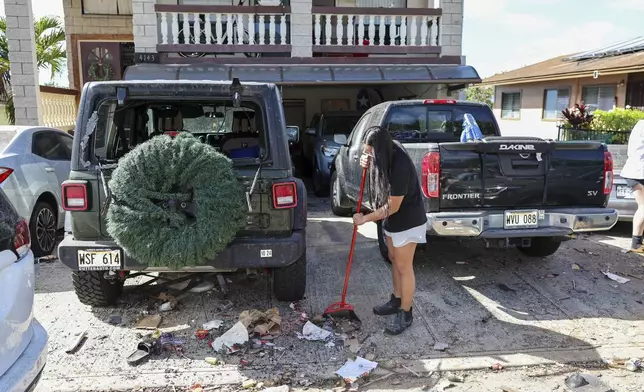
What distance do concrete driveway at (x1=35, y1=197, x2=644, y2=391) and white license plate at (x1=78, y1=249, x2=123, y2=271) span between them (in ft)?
1.99

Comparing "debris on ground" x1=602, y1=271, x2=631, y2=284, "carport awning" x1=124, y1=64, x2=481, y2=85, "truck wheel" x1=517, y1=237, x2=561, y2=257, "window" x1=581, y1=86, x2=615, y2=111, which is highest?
"carport awning" x1=124, y1=64, x2=481, y2=85

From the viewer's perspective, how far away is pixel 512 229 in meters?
4.87

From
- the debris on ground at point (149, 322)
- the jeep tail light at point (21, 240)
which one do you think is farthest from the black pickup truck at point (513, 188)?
the jeep tail light at point (21, 240)

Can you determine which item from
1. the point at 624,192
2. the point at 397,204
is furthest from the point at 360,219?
the point at 624,192

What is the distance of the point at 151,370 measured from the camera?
12.1ft

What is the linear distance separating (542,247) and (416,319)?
2388 millimetres

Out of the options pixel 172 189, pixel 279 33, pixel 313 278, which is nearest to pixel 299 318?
pixel 313 278

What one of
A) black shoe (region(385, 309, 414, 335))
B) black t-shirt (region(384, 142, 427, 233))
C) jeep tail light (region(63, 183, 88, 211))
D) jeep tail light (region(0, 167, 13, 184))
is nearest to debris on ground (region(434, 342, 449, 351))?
black shoe (region(385, 309, 414, 335))

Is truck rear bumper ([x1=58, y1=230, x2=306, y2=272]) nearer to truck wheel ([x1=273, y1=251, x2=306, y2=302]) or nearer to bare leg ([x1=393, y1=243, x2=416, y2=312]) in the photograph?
truck wheel ([x1=273, y1=251, x2=306, y2=302])

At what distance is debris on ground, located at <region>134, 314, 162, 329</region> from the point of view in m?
4.30

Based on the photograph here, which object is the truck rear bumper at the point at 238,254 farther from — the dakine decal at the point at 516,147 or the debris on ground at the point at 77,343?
the dakine decal at the point at 516,147

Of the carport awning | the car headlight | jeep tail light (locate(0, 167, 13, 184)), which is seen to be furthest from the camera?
the carport awning

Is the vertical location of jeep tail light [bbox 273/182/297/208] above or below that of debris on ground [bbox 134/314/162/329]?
above

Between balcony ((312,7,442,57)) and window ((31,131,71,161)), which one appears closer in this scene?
window ((31,131,71,161))
